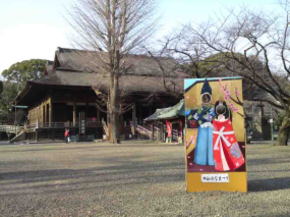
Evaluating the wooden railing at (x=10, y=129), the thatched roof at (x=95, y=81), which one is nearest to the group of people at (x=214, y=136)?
the thatched roof at (x=95, y=81)

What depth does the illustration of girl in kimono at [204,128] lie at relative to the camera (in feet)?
19.4

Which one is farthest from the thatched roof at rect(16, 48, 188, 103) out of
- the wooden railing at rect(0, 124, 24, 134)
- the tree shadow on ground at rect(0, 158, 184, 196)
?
the tree shadow on ground at rect(0, 158, 184, 196)

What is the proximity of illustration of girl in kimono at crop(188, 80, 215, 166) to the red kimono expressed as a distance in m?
0.08

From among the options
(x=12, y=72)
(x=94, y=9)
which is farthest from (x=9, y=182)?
(x=12, y=72)

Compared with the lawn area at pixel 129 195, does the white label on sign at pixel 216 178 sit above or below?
above

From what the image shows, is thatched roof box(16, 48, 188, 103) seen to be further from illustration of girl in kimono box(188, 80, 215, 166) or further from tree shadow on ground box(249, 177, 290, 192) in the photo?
illustration of girl in kimono box(188, 80, 215, 166)

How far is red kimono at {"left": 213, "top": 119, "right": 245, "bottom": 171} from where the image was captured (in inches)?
231

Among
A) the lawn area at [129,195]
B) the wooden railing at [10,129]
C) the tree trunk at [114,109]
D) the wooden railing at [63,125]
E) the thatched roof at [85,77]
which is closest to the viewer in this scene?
the lawn area at [129,195]

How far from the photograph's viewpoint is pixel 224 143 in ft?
19.4

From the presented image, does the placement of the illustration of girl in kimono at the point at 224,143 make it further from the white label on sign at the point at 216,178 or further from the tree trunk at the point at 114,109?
the tree trunk at the point at 114,109

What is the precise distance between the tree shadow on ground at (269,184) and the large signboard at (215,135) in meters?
0.57

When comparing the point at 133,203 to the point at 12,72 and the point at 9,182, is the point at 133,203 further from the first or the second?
the point at 12,72

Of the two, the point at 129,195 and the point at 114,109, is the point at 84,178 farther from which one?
the point at 114,109

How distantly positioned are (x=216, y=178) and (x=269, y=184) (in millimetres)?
1346
